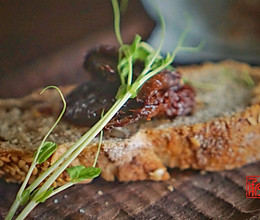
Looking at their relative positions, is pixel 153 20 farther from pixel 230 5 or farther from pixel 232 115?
pixel 232 115

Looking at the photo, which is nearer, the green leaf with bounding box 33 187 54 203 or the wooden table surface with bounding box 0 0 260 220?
the green leaf with bounding box 33 187 54 203

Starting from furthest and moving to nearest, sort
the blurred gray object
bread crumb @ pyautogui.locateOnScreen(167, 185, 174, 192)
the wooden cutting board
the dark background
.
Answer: the blurred gray object → the dark background → bread crumb @ pyautogui.locateOnScreen(167, 185, 174, 192) → the wooden cutting board

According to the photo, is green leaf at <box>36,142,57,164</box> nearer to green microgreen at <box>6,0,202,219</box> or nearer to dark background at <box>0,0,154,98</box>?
green microgreen at <box>6,0,202,219</box>

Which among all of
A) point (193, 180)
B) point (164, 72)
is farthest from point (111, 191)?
point (164, 72)

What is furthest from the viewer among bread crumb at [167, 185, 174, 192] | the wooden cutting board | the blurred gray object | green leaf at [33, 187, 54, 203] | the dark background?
the blurred gray object

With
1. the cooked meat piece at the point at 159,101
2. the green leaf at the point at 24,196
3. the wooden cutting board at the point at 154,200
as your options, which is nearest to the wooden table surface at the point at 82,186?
the wooden cutting board at the point at 154,200

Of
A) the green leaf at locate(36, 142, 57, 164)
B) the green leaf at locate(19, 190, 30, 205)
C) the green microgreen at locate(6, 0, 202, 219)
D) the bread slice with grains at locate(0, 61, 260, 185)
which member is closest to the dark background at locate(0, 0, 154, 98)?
the bread slice with grains at locate(0, 61, 260, 185)
